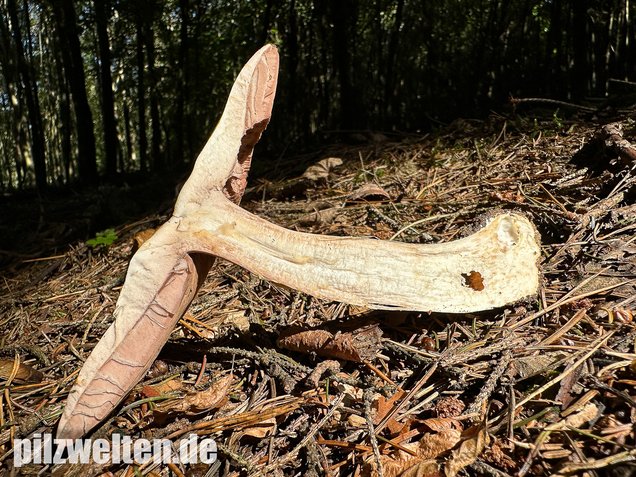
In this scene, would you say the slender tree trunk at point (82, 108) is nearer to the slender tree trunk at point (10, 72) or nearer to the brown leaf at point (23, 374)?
the slender tree trunk at point (10, 72)

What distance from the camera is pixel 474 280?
4.74ft

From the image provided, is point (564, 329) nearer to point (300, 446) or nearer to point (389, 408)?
point (389, 408)

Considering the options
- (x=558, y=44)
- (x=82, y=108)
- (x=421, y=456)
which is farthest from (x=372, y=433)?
(x=558, y=44)

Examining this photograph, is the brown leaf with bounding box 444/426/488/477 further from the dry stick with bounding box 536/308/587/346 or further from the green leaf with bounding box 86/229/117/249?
the green leaf with bounding box 86/229/117/249

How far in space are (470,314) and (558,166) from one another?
3.84 ft

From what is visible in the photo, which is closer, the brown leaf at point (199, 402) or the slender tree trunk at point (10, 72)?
the brown leaf at point (199, 402)

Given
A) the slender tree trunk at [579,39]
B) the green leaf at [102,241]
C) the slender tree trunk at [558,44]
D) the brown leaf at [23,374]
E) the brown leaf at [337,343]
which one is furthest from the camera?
the slender tree trunk at [558,44]

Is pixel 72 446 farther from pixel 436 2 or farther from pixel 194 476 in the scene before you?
pixel 436 2

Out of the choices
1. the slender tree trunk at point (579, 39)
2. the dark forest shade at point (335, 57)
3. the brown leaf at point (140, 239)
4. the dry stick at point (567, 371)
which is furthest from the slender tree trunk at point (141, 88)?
the dry stick at point (567, 371)

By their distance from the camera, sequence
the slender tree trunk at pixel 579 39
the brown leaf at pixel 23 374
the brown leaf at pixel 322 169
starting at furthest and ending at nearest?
the slender tree trunk at pixel 579 39
the brown leaf at pixel 322 169
the brown leaf at pixel 23 374

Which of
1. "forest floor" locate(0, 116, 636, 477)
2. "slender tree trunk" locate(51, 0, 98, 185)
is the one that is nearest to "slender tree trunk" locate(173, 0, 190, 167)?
"slender tree trunk" locate(51, 0, 98, 185)

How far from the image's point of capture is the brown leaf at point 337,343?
1408 millimetres

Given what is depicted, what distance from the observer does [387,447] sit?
3.84 ft

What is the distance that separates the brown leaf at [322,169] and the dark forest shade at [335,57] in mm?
1287
